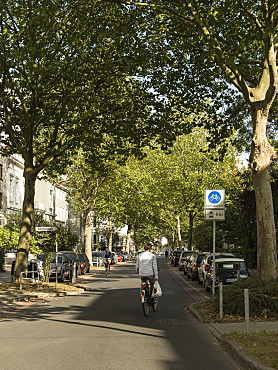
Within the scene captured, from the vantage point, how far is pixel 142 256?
12.5 meters

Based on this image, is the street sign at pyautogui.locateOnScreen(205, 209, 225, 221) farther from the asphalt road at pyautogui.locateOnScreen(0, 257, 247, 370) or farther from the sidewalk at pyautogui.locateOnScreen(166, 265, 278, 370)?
the sidewalk at pyautogui.locateOnScreen(166, 265, 278, 370)

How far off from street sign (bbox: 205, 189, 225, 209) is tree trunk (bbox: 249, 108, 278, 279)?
1520 millimetres

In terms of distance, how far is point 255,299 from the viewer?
10711mm

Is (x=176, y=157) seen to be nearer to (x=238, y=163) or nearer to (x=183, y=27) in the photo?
(x=238, y=163)

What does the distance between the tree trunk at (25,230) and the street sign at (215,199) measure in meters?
8.44

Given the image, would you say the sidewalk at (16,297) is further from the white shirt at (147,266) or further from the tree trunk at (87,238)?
the tree trunk at (87,238)

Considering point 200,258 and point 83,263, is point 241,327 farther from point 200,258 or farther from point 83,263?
point 83,263

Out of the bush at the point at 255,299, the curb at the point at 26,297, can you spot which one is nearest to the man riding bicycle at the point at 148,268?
the bush at the point at 255,299

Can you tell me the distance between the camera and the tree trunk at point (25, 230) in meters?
18.6

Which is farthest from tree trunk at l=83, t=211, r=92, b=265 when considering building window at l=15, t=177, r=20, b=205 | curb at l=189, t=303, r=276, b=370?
curb at l=189, t=303, r=276, b=370

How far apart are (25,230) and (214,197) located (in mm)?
8714

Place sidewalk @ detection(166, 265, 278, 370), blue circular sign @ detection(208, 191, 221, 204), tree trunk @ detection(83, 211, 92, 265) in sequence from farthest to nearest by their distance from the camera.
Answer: tree trunk @ detection(83, 211, 92, 265)
blue circular sign @ detection(208, 191, 221, 204)
sidewalk @ detection(166, 265, 278, 370)

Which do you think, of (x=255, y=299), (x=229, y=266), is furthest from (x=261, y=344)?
(x=229, y=266)

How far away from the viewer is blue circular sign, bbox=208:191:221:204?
1365 cm
